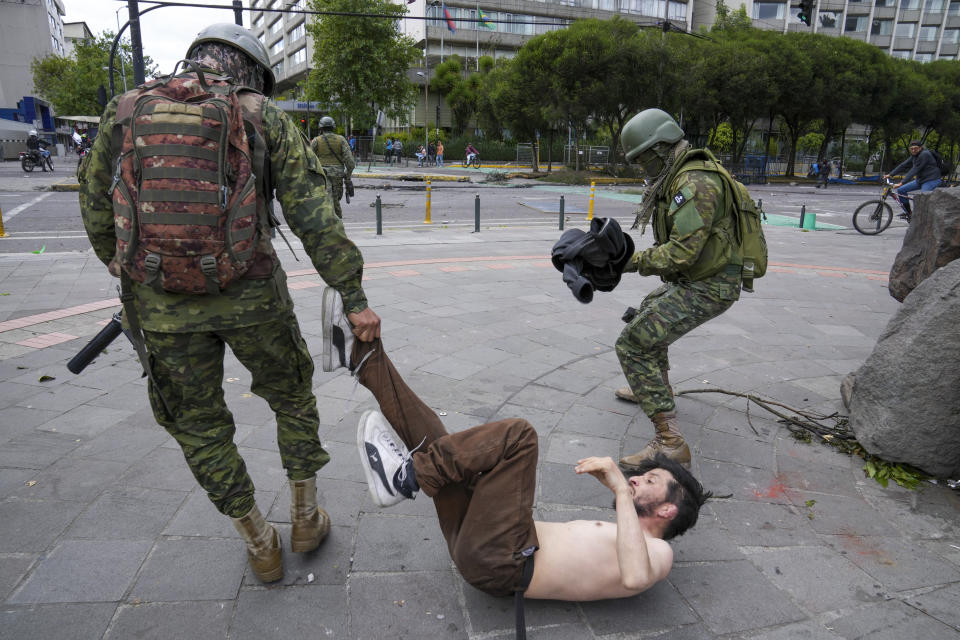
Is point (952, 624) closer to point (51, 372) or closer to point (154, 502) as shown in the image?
point (154, 502)

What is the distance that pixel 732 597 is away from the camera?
90.5 inches

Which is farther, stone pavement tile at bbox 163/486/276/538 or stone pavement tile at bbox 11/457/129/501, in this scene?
stone pavement tile at bbox 11/457/129/501

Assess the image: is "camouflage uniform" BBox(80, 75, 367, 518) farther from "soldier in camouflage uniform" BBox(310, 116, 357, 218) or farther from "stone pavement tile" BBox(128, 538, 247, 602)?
"soldier in camouflage uniform" BBox(310, 116, 357, 218)

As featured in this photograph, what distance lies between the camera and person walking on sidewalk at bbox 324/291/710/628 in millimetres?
2057

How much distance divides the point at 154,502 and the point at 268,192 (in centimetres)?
156

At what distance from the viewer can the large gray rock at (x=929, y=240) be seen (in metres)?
3.64

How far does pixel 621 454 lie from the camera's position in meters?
3.46

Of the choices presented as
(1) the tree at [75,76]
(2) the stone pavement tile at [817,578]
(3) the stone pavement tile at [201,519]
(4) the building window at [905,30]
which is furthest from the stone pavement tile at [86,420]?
(4) the building window at [905,30]

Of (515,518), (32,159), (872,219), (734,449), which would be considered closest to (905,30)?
(872,219)

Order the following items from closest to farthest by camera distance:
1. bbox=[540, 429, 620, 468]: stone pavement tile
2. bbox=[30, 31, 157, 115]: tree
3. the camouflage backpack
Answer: the camouflage backpack, bbox=[540, 429, 620, 468]: stone pavement tile, bbox=[30, 31, 157, 115]: tree

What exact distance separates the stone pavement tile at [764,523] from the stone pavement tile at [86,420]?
10.8 feet

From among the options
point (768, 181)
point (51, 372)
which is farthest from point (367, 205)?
point (768, 181)

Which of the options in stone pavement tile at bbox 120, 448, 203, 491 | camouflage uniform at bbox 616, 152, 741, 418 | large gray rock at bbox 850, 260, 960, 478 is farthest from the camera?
camouflage uniform at bbox 616, 152, 741, 418

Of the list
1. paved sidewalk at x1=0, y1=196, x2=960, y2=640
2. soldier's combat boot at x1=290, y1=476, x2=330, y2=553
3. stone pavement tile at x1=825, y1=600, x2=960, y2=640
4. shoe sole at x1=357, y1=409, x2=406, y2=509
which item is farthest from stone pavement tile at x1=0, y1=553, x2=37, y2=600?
stone pavement tile at x1=825, y1=600, x2=960, y2=640
